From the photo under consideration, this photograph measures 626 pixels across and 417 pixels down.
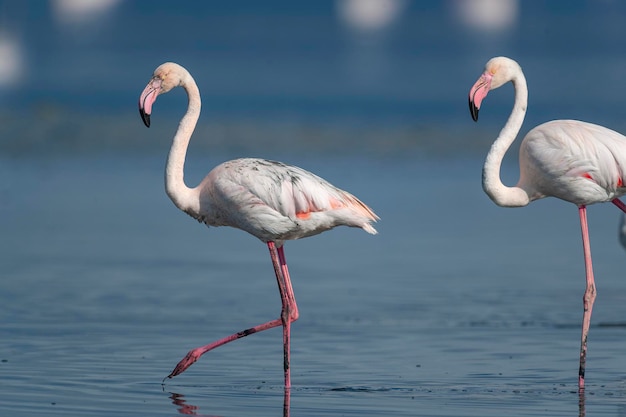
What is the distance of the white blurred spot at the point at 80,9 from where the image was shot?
4503 centimetres

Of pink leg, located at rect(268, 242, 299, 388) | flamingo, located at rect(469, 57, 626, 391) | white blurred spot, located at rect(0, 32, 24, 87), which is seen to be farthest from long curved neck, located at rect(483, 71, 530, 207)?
white blurred spot, located at rect(0, 32, 24, 87)

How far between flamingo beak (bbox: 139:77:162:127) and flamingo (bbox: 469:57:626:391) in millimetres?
1751

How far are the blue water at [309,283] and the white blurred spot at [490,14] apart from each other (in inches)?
698

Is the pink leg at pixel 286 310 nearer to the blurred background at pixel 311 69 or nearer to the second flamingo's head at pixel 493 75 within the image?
the second flamingo's head at pixel 493 75

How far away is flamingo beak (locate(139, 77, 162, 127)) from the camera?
761 centimetres

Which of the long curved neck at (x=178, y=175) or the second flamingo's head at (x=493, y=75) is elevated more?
the second flamingo's head at (x=493, y=75)

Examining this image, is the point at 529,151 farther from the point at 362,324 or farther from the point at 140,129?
the point at 140,129

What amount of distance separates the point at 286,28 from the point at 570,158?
3707 centimetres

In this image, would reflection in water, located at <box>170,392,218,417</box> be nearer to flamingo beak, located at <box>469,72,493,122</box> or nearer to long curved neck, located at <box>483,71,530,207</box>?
long curved neck, located at <box>483,71,530,207</box>

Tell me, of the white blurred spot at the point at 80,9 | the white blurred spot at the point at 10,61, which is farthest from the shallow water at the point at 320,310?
the white blurred spot at the point at 80,9

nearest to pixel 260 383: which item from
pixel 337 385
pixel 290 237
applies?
pixel 337 385

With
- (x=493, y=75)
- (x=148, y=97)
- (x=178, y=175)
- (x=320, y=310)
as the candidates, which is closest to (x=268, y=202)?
(x=178, y=175)

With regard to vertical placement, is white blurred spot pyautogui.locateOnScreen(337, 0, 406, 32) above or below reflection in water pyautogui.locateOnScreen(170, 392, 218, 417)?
above

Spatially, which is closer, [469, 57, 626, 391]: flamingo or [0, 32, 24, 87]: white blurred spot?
[469, 57, 626, 391]: flamingo
